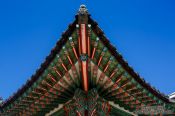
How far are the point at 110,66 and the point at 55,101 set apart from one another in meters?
2.02

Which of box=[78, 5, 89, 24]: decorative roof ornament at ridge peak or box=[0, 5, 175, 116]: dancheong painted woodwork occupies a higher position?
box=[78, 5, 89, 24]: decorative roof ornament at ridge peak

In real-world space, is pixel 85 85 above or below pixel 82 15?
below

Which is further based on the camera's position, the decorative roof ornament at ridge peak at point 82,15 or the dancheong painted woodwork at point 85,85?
the dancheong painted woodwork at point 85,85

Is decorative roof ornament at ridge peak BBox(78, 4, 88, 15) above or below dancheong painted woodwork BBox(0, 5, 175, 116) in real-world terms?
above

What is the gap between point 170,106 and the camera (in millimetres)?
7738

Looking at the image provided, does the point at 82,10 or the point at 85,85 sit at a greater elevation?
the point at 82,10

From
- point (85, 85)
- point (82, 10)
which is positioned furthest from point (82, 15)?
point (85, 85)

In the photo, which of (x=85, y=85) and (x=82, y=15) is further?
(x=85, y=85)

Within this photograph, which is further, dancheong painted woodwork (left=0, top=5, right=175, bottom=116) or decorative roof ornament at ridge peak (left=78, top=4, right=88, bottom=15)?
dancheong painted woodwork (left=0, top=5, right=175, bottom=116)

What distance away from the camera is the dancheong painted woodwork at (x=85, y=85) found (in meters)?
6.34

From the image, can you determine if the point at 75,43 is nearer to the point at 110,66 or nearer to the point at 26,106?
the point at 110,66

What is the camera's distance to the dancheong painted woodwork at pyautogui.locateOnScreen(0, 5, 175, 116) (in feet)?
20.8

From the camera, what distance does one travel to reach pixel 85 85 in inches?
299

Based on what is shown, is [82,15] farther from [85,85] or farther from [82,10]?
[85,85]
